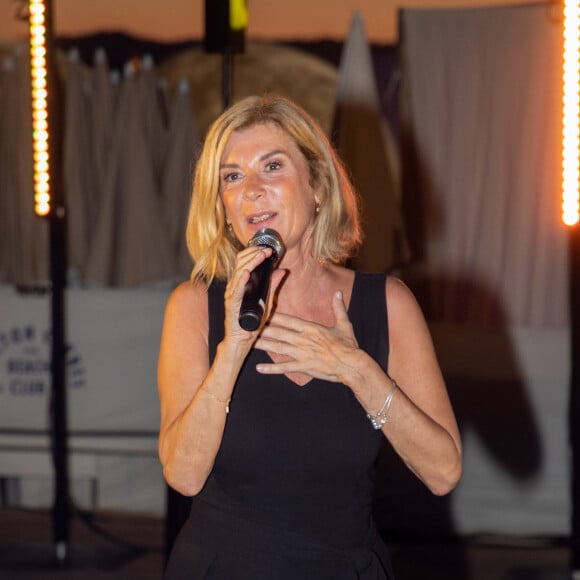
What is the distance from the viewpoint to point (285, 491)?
5.59ft

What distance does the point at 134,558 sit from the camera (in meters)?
4.21

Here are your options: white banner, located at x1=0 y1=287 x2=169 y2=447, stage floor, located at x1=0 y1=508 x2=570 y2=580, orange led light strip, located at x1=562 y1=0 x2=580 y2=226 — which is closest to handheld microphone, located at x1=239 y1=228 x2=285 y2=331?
orange led light strip, located at x1=562 y1=0 x2=580 y2=226

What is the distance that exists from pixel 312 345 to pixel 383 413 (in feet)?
0.57

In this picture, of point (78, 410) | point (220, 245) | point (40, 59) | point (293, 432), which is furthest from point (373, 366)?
point (78, 410)

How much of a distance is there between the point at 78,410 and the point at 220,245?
2872 millimetres

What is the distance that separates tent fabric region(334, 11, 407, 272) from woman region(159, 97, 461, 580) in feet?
7.67

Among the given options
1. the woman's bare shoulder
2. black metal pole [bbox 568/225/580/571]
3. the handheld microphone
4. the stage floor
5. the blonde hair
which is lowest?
the stage floor

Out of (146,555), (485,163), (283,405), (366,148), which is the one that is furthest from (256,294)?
(485,163)

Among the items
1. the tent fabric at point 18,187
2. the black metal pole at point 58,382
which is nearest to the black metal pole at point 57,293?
the black metal pole at point 58,382

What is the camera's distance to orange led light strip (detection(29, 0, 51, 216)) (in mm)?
3548

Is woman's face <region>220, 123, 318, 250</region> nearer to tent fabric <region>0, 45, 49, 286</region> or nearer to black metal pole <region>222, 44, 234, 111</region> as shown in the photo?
black metal pole <region>222, 44, 234, 111</region>

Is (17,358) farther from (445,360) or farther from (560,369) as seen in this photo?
(560,369)

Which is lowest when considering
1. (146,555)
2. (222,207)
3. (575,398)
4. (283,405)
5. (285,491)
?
(146,555)

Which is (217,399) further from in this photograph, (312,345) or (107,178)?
(107,178)
